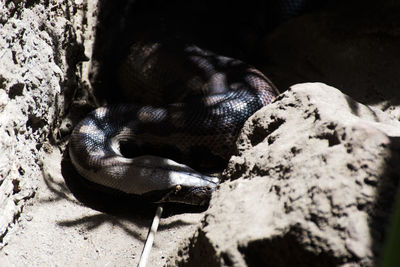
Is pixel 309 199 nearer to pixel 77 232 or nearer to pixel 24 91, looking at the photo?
pixel 77 232

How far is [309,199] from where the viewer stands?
2102mm

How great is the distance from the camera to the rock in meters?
1.94

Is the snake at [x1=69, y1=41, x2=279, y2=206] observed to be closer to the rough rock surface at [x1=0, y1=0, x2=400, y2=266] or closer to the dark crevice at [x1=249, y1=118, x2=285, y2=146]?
the rough rock surface at [x1=0, y1=0, x2=400, y2=266]

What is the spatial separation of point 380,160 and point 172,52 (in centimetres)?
412

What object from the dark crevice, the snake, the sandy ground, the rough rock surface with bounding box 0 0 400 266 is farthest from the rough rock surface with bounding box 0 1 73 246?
the dark crevice

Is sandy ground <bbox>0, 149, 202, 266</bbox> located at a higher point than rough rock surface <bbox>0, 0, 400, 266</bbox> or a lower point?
lower

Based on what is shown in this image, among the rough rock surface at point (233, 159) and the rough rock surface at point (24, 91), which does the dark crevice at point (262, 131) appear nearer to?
the rough rock surface at point (233, 159)

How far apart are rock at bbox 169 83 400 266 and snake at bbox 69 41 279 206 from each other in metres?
1.50

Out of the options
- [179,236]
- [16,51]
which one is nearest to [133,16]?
[16,51]

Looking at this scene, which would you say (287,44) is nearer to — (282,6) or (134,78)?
(282,6)

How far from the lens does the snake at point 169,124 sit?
4227 mm

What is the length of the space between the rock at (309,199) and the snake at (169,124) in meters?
1.50

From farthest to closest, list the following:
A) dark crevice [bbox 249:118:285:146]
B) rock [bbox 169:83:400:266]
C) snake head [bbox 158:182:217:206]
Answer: snake head [bbox 158:182:217:206], dark crevice [bbox 249:118:285:146], rock [bbox 169:83:400:266]

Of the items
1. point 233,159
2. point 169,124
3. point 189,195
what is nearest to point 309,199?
point 233,159
